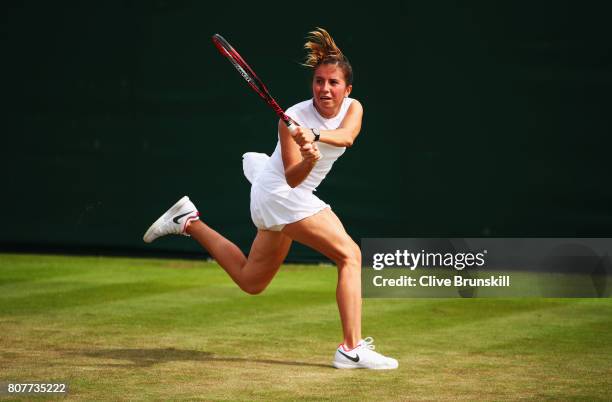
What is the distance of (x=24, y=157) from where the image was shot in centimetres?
1062

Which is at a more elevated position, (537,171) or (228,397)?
(537,171)

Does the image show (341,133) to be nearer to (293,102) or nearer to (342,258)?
(342,258)

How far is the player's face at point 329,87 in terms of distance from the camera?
5531mm

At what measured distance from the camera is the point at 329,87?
5559 millimetres

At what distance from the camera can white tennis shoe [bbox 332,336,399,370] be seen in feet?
18.3

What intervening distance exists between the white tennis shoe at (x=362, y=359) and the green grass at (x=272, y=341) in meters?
0.09

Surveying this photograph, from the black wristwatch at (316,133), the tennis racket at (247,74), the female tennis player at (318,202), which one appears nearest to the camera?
the black wristwatch at (316,133)

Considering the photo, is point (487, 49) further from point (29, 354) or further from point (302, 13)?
point (29, 354)

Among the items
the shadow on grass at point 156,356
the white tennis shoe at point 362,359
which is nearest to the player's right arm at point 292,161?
the white tennis shoe at point 362,359

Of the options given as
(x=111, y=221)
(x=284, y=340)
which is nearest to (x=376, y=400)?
(x=284, y=340)

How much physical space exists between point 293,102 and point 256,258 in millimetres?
4175

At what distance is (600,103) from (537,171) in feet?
2.63

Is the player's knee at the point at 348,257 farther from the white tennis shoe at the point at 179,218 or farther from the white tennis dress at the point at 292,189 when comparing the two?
the white tennis shoe at the point at 179,218

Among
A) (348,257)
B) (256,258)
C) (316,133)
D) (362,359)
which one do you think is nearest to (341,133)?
(316,133)
